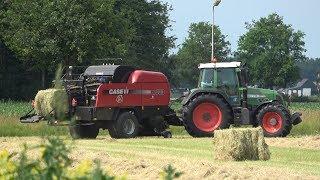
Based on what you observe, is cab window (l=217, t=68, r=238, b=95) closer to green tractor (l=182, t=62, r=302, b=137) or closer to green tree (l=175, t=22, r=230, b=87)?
green tractor (l=182, t=62, r=302, b=137)

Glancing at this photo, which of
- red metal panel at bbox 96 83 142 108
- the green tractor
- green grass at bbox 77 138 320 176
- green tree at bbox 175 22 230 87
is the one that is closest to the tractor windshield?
the green tractor

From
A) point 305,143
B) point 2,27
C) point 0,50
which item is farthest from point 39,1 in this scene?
point 305,143

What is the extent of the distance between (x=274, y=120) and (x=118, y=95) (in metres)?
4.78

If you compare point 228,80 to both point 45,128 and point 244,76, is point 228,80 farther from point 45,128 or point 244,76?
point 45,128

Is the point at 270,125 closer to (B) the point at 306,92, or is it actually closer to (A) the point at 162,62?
(A) the point at 162,62

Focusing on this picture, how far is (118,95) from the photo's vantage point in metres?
22.1

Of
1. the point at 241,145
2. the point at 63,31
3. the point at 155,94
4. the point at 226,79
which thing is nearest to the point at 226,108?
the point at 226,79

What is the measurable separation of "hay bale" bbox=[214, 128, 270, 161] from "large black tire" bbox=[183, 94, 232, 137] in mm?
7999

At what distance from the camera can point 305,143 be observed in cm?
1934

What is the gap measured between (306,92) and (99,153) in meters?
160

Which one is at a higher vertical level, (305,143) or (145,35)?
(145,35)

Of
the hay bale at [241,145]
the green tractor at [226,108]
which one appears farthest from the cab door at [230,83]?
the hay bale at [241,145]

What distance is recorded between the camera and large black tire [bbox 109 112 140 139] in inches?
875

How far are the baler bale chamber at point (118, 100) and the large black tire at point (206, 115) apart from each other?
2.42 feet
